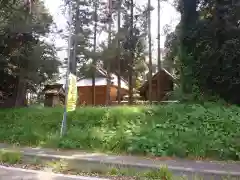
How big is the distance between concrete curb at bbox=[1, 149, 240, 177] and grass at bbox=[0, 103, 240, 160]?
1581 millimetres

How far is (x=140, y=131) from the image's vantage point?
11977 mm

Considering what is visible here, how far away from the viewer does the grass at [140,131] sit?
10359 mm

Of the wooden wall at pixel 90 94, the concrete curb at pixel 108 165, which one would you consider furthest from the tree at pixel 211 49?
the wooden wall at pixel 90 94

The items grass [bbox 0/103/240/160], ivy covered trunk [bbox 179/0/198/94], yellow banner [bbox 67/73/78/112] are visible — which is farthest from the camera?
ivy covered trunk [bbox 179/0/198/94]

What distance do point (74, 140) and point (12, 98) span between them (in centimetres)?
1189

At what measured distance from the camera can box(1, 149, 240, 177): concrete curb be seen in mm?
7869

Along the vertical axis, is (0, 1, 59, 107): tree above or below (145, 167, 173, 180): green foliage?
above

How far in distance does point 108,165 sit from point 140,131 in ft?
11.2

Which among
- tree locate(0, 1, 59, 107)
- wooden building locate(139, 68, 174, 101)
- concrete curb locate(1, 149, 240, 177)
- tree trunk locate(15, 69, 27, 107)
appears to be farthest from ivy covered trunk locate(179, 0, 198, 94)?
wooden building locate(139, 68, 174, 101)

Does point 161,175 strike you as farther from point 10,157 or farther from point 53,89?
point 53,89

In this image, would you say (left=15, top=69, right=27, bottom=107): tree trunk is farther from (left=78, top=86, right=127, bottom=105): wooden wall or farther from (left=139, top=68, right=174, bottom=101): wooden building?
(left=139, top=68, right=174, bottom=101): wooden building

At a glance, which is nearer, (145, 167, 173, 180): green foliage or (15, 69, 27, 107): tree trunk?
(145, 167, 173, 180): green foliage

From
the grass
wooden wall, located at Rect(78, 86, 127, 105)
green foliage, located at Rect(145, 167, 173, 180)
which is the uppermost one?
wooden wall, located at Rect(78, 86, 127, 105)

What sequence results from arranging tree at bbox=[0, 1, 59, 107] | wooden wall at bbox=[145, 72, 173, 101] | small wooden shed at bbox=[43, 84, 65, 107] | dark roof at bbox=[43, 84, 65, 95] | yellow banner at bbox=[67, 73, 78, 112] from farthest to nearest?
wooden wall at bbox=[145, 72, 173, 101], dark roof at bbox=[43, 84, 65, 95], small wooden shed at bbox=[43, 84, 65, 107], tree at bbox=[0, 1, 59, 107], yellow banner at bbox=[67, 73, 78, 112]
